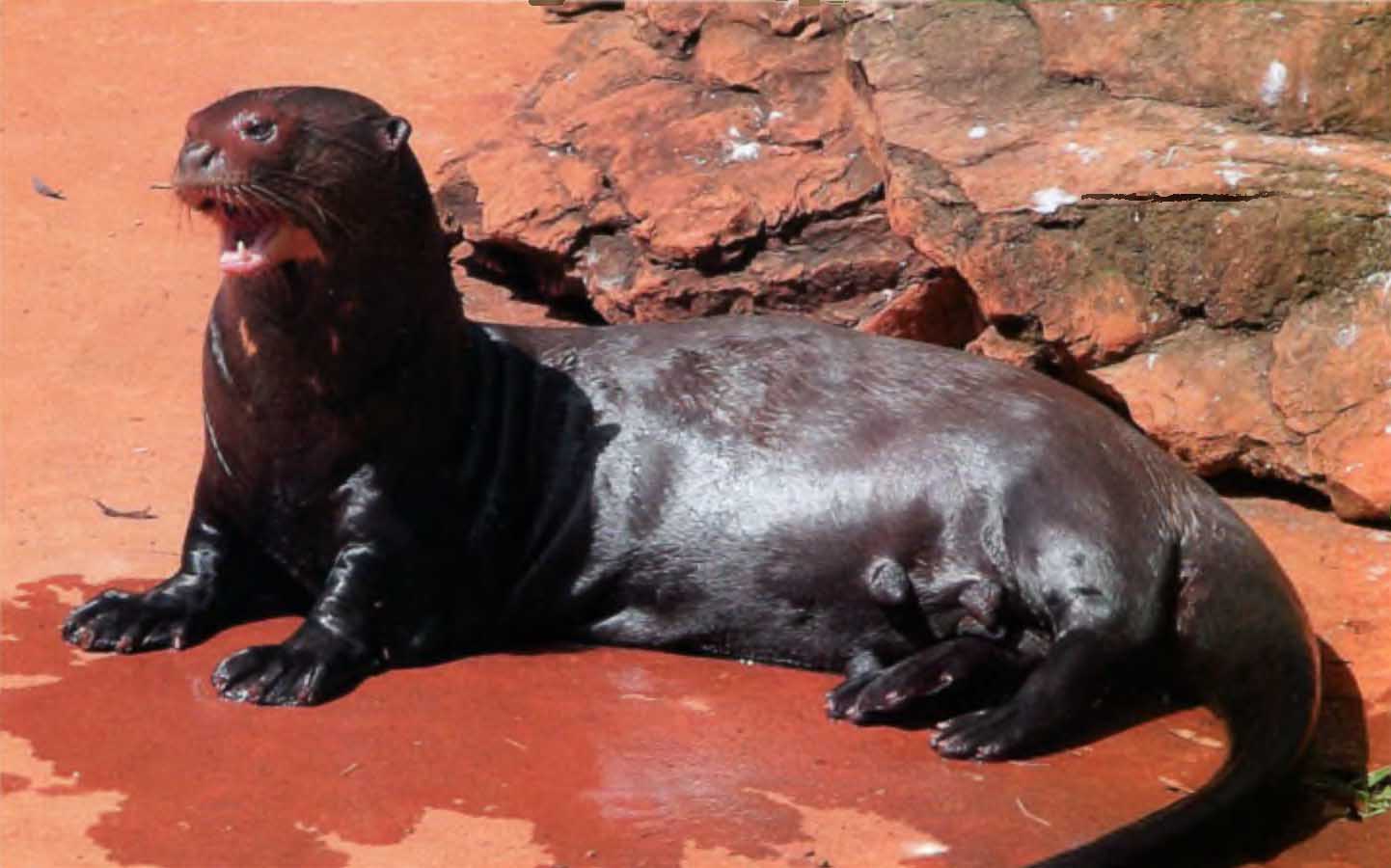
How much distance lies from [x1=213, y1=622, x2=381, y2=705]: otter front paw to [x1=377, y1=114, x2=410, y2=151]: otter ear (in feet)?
3.92

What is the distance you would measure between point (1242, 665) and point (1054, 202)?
185 cm

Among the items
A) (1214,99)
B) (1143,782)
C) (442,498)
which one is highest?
(1214,99)

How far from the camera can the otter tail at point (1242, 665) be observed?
5.02 m

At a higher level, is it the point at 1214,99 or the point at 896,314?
the point at 1214,99

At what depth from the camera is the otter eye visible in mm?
5652

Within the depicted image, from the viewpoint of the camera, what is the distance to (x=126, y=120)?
412 inches

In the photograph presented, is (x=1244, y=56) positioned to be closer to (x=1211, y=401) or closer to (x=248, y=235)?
(x=1211, y=401)

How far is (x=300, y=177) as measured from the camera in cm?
569

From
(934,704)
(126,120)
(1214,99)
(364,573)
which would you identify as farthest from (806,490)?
(126,120)

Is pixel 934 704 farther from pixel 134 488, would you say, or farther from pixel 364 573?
pixel 134 488

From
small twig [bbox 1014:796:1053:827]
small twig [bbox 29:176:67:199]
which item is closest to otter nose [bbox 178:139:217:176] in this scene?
small twig [bbox 1014:796:1053:827]

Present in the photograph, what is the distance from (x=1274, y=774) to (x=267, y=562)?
8.47 feet

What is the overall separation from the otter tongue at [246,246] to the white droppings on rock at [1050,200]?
2402mm

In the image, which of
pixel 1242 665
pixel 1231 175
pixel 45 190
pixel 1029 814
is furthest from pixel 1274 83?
pixel 45 190
